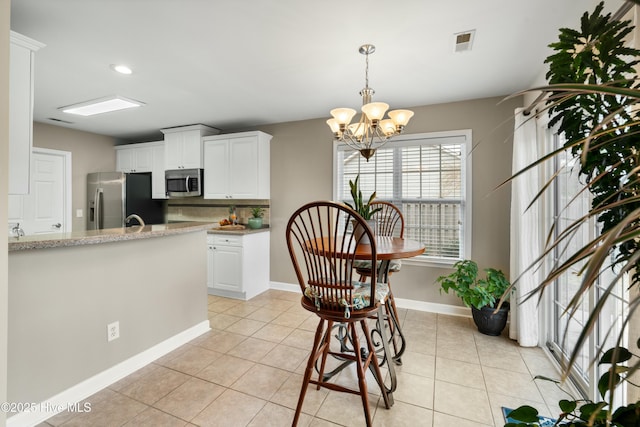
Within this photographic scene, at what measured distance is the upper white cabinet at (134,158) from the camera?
511 cm

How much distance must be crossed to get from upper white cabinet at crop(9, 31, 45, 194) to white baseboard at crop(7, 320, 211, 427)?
126 cm

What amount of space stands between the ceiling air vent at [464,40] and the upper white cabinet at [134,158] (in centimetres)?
475

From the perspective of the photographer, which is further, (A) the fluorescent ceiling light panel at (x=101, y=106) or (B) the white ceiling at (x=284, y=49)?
(A) the fluorescent ceiling light panel at (x=101, y=106)

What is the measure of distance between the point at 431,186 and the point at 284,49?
7.29ft

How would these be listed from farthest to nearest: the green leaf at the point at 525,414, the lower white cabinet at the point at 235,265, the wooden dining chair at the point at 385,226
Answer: the lower white cabinet at the point at 235,265 → the wooden dining chair at the point at 385,226 → the green leaf at the point at 525,414

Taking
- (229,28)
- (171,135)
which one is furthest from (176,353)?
(171,135)

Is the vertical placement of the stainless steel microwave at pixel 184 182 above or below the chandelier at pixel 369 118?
below

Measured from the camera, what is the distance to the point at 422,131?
3.59 metres

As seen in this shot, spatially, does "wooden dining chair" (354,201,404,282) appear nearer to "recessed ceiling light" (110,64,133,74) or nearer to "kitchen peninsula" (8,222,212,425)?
"kitchen peninsula" (8,222,212,425)

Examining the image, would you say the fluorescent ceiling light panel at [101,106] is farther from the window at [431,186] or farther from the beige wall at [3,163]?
the window at [431,186]

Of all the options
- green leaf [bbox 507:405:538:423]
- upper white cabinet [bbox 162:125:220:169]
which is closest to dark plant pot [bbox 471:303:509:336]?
green leaf [bbox 507:405:538:423]

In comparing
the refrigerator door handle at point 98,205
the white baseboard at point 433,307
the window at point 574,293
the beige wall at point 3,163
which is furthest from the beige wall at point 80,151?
the window at point 574,293

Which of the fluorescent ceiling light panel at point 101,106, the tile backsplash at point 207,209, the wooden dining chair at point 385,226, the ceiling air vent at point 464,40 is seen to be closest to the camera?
the ceiling air vent at point 464,40

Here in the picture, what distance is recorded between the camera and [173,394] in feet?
6.61
